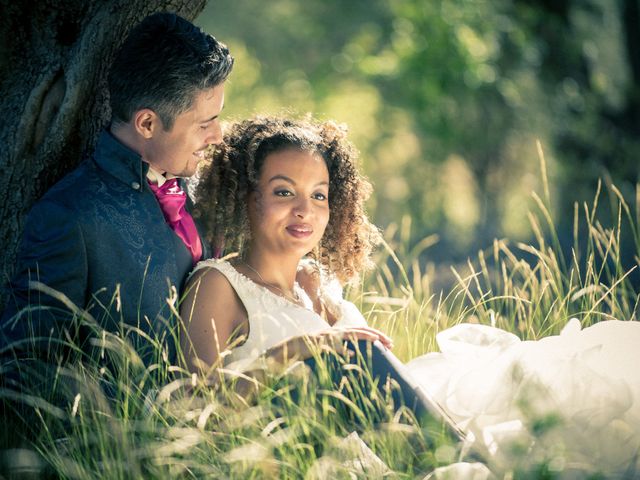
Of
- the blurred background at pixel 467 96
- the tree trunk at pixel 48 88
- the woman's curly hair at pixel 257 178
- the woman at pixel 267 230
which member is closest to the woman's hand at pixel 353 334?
the woman at pixel 267 230

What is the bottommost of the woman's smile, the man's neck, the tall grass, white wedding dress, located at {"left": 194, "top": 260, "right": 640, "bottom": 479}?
the tall grass

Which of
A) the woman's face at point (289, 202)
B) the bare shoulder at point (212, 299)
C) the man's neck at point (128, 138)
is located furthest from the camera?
the woman's face at point (289, 202)

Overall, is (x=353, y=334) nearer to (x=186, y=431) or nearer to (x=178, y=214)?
(x=186, y=431)

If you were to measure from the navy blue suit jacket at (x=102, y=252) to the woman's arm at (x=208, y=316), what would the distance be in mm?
73

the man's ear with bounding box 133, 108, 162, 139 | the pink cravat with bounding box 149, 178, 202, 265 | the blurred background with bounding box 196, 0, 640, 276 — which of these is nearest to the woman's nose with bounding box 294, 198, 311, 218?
the pink cravat with bounding box 149, 178, 202, 265

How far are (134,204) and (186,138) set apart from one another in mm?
325

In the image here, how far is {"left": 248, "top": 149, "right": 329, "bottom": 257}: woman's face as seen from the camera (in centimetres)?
356

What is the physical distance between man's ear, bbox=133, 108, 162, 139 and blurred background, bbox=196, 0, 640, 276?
20.7 feet

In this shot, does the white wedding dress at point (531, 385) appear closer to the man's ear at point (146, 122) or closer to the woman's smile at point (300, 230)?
the woman's smile at point (300, 230)

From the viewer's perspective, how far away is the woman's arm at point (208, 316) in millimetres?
3242

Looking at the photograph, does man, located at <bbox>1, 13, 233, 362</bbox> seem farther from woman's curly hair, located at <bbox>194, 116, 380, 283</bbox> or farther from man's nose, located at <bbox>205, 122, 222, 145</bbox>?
woman's curly hair, located at <bbox>194, 116, 380, 283</bbox>

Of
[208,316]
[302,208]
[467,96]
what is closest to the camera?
[208,316]

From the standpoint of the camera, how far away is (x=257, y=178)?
361 centimetres

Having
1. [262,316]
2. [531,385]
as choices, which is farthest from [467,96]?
[531,385]
